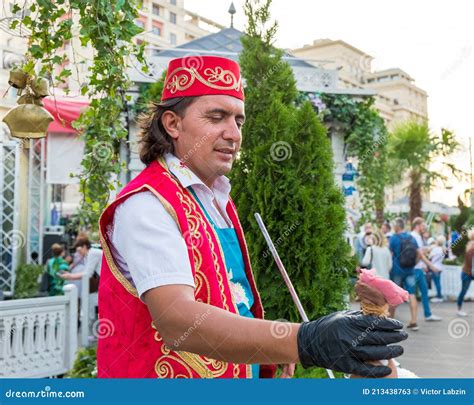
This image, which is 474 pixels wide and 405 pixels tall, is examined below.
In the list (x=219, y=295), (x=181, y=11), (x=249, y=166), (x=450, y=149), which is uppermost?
(x=181, y=11)

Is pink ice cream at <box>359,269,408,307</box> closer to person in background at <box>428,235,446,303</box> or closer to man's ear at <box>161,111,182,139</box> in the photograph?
man's ear at <box>161,111,182,139</box>

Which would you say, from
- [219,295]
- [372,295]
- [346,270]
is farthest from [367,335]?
[346,270]

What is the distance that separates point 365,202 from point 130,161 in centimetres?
740

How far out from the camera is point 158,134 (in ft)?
6.13

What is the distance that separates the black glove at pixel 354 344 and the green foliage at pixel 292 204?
288 cm

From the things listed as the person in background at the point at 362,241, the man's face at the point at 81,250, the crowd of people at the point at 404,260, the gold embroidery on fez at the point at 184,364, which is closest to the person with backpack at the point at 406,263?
the crowd of people at the point at 404,260

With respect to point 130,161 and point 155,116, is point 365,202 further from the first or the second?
point 155,116

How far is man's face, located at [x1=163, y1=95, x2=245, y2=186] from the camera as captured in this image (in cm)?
175

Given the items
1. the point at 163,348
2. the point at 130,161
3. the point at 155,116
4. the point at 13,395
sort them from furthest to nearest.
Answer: the point at 130,161
the point at 155,116
the point at 163,348
the point at 13,395

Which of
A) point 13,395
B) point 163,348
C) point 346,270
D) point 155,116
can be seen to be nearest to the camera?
point 13,395

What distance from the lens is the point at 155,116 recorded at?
1920mm

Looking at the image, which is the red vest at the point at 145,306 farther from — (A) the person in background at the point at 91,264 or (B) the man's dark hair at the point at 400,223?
(B) the man's dark hair at the point at 400,223

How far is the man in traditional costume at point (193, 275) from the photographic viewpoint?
48.9 inches

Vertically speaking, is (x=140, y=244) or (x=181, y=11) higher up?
(x=181, y=11)
